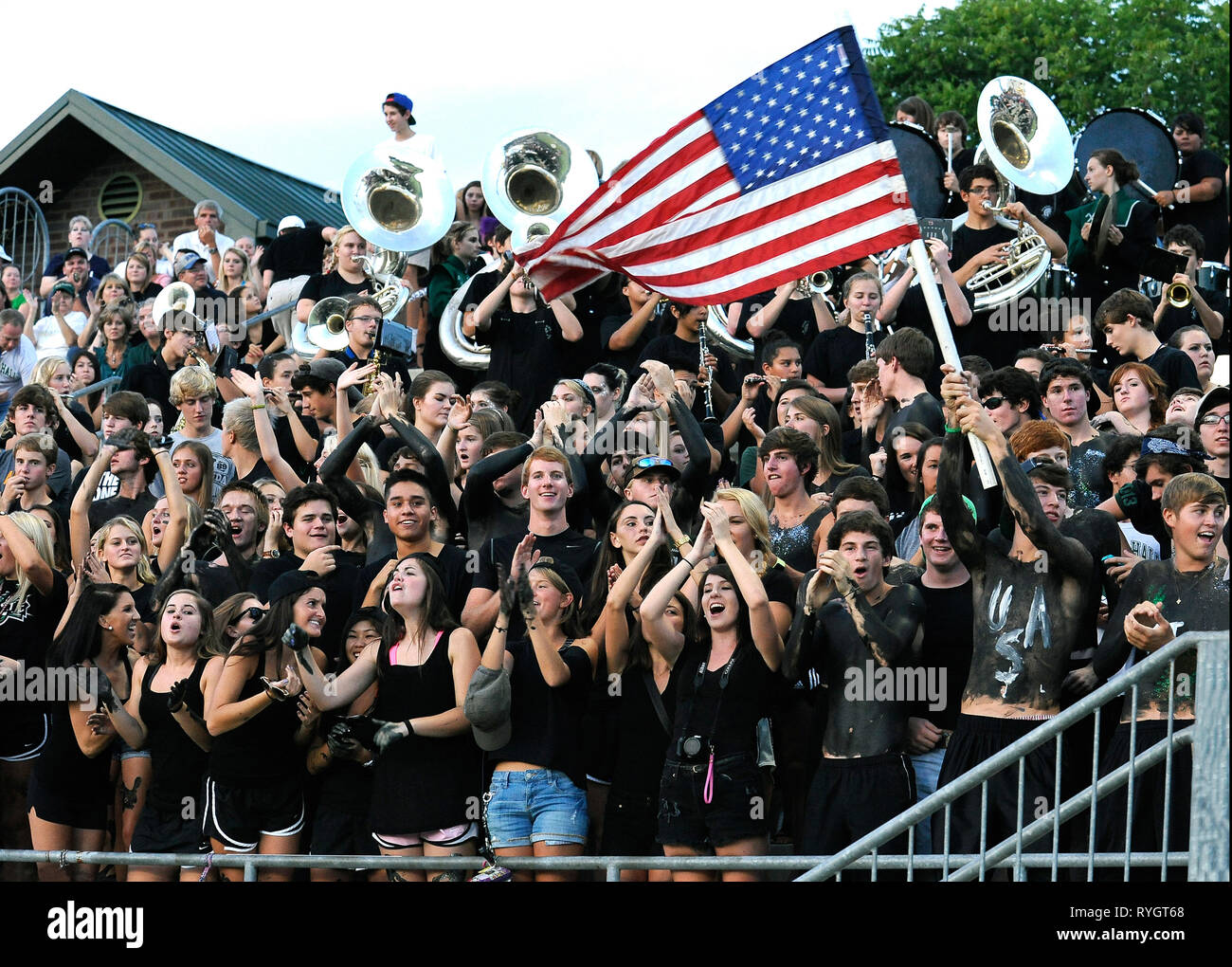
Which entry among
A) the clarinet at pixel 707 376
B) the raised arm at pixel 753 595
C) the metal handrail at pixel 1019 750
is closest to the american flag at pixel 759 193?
the raised arm at pixel 753 595

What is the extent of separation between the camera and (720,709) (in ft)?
26.4

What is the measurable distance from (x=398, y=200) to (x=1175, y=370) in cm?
695

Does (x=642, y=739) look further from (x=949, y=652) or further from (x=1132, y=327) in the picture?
(x=1132, y=327)

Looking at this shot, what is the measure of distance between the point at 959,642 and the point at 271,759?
317cm

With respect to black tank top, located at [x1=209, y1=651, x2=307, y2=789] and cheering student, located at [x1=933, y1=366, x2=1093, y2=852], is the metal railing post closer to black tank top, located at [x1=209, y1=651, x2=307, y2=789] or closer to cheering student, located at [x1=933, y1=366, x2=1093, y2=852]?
cheering student, located at [x1=933, y1=366, x2=1093, y2=852]

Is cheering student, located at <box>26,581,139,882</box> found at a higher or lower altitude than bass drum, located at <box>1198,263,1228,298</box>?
lower

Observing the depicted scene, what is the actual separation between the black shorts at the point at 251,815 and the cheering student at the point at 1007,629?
295 centimetres

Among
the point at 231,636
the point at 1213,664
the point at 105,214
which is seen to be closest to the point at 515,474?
the point at 231,636

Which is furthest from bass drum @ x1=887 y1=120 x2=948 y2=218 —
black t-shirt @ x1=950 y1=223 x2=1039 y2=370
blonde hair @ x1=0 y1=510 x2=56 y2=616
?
blonde hair @ x1=0 y1=510 x2=56 y2=616

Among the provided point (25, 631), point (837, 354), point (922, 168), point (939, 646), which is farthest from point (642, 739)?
point (922, 168)

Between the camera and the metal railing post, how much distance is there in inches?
107

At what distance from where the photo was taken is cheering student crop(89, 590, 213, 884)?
896cm

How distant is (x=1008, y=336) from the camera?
12547 mm
